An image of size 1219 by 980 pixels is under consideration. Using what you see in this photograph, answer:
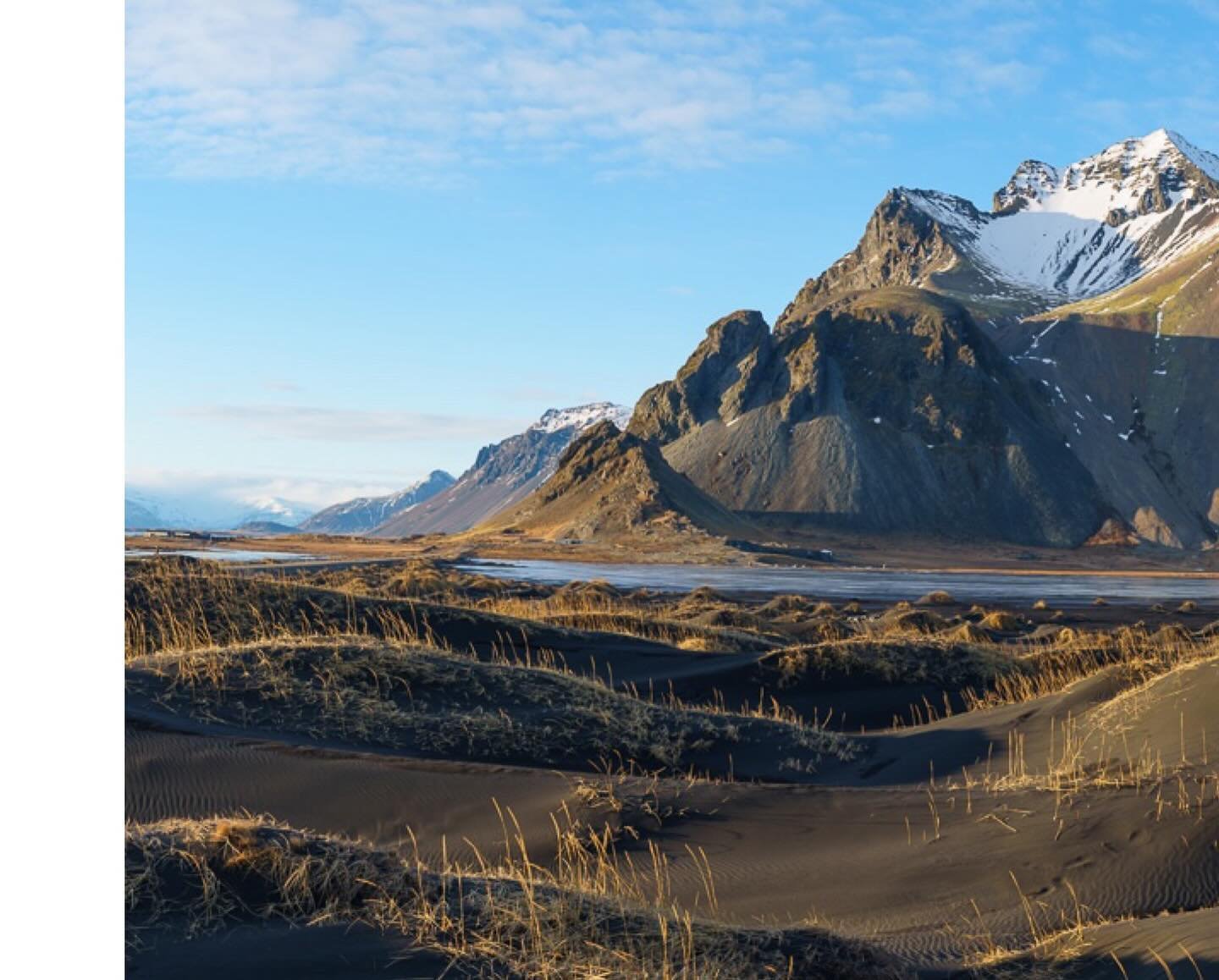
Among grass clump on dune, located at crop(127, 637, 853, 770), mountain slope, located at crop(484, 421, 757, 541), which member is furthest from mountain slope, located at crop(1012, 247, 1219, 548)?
grass clump on dune, located at crop(127, 637, 853, 770)

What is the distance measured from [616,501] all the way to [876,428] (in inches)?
1764


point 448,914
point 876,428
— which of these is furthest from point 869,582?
point 876,428

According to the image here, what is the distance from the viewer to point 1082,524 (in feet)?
470

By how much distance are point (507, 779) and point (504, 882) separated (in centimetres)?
450

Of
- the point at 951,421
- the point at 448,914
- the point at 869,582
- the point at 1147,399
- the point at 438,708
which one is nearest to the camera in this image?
the point at 448,914

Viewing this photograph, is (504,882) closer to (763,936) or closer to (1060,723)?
(763,936)

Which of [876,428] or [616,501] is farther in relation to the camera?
[876,428]

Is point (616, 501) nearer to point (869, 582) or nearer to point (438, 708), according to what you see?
point (869, 582)

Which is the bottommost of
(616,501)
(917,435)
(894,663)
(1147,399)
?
(894,663)

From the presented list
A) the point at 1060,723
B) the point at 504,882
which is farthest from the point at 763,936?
the point at 1060,723

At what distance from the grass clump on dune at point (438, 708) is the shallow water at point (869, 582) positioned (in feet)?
143

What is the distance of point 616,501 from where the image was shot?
417 feet

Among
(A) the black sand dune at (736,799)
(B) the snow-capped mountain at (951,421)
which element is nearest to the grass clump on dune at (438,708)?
(A) the black sand dune at (736,799)

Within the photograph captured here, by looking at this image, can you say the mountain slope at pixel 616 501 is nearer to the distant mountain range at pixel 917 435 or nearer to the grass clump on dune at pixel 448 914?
the distant mountain range at pixel 917 435
